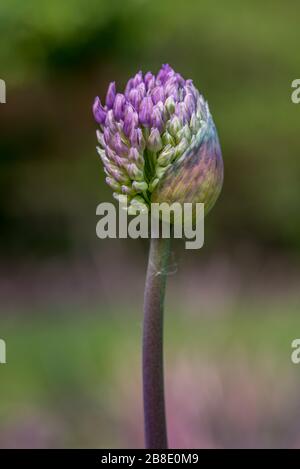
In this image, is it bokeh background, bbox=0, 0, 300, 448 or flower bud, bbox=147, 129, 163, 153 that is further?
bokeh background, bbox=0, 0, 300, 448

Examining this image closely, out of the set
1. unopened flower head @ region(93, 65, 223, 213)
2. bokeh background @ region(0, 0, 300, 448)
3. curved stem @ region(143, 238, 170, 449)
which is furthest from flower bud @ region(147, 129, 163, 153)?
bokeh background @ region(0, 0, 300, 448)

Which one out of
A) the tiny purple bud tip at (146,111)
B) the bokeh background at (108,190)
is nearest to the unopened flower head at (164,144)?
the tiny purple bud tip at (146,111)

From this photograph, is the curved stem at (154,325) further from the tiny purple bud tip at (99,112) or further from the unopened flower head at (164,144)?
the tiny purple bud tip at (99,112)

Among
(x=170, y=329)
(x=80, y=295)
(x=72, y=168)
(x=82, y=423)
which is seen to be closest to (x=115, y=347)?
(x=170, y=329)

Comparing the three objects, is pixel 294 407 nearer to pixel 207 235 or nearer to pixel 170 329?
pixel 170 329

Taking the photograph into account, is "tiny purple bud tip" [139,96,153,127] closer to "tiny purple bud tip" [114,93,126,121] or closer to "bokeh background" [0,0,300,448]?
"tiny purple bud tip" [114,93,126,121]

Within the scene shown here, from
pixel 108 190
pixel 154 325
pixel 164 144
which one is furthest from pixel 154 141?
pixel 108 190
